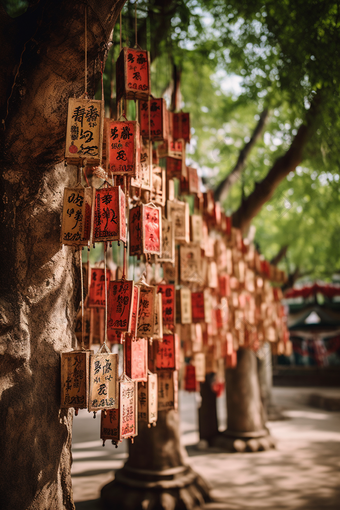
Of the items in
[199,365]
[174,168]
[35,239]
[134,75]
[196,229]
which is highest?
[134,75]

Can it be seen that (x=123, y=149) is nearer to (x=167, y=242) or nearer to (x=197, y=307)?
(x=167, y=242)

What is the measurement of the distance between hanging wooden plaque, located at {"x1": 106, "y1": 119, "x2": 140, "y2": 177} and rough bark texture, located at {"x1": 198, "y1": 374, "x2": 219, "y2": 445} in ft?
21.4

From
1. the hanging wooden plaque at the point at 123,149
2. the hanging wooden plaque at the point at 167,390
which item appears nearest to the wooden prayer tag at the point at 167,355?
the hanging wooden plaque at the point at 167,390

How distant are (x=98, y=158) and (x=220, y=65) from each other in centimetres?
598

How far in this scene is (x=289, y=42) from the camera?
14.5 ft

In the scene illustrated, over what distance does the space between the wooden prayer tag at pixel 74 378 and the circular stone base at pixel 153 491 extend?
2.95 metres

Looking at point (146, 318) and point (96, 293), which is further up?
point (96, 293)

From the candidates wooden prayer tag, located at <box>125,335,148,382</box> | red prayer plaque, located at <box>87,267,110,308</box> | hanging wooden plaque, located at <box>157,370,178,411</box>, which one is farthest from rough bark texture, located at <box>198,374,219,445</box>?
wooden prayer tag, located at <box>125,335,148,382</box>

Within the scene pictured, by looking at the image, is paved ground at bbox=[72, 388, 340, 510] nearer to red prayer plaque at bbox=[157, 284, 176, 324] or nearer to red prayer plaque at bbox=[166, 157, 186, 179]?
red prayer plaque at bbox=[157, 284, 176, 324]

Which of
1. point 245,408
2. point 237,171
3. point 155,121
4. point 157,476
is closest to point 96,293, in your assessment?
point 155,121

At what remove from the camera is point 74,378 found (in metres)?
2.25

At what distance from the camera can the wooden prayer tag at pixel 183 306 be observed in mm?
3570

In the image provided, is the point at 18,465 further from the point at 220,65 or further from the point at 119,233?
the point at 220,65

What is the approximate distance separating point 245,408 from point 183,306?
15.6 feet
